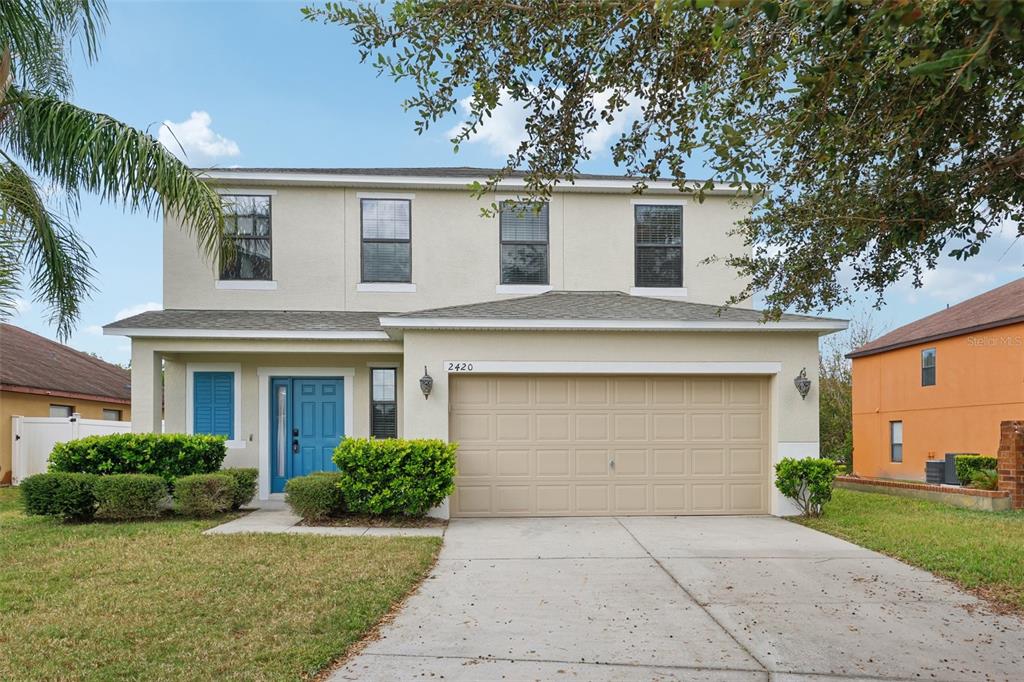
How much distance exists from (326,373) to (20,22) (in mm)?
6736

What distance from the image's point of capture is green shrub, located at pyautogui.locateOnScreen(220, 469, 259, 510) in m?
11.6

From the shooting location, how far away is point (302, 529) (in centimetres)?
1009

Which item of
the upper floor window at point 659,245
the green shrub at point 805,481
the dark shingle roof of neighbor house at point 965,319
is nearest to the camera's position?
the green shrub at point 805,481

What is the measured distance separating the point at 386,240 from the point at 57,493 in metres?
6.53

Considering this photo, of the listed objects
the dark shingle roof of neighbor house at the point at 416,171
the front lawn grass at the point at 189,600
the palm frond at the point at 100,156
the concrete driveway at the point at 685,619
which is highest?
the dark shingle roof of neighbor house at the point at 416,171

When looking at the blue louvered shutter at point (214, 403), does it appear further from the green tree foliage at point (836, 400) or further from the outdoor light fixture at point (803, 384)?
the green tree foliage at point (836, 400)

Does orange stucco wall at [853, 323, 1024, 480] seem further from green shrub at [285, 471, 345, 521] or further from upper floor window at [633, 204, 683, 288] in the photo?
green shrub at [285, 471, 345, 521]

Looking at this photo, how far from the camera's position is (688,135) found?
636 centimetres

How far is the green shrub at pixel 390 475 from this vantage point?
1059cm

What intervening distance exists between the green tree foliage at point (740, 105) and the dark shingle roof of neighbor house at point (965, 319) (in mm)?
12851

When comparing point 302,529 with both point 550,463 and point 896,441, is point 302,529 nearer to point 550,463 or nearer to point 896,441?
point 550,463

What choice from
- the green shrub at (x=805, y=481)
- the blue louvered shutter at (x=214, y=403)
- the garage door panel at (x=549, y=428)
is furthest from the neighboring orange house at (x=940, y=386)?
the blue louvered shutter at (x=214, y=403)

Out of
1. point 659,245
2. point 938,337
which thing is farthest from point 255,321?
point 938,337

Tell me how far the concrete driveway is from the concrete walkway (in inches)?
41.3
